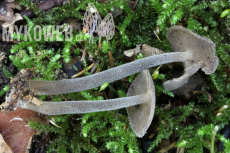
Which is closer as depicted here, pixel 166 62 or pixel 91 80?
pixel 91 80

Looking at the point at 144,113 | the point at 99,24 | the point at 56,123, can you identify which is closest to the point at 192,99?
the point at 144,113

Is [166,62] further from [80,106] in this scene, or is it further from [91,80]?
[80,106]

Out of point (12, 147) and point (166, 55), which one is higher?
point (166, 55)

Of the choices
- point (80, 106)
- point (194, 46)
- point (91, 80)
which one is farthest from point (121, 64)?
point (194, 46)

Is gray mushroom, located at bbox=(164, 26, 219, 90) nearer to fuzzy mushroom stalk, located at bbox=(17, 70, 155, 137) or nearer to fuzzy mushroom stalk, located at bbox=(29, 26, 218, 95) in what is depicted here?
fuzzy mushroom stalk, located at bbox=(29, 26, 218, 95)

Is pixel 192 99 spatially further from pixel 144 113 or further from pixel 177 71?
pixel 144 113

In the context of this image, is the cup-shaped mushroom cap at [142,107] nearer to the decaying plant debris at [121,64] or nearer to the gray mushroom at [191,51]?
the decaying plant debris at [121,64]

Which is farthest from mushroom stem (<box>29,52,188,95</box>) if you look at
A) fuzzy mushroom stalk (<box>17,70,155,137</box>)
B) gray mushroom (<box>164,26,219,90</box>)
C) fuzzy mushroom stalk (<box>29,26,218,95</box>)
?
gray mushroom (<box>164,26,219,90</box>)
